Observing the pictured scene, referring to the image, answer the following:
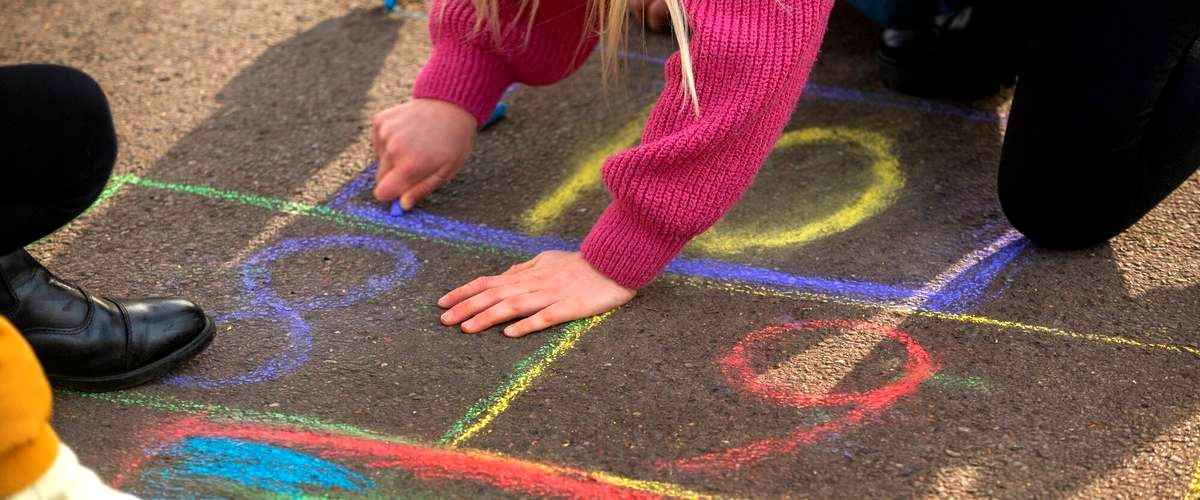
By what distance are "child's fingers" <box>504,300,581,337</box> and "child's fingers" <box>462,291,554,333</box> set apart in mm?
16

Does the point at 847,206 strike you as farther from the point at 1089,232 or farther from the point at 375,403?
the point at 375,403

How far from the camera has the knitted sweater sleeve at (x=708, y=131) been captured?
5.40 ft

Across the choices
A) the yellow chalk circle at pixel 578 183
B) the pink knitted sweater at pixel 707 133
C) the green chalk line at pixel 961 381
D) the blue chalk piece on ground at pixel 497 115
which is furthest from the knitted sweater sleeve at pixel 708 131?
the blue chalk piece on ground at pixel 497 115

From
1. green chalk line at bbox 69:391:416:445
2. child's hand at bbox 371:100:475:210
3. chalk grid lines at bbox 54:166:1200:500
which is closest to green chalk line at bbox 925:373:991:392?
chalk grid lines at bbox 54:166:1200:500

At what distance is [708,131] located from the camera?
5.46 ft

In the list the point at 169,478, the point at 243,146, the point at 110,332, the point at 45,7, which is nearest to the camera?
the point at 169,478

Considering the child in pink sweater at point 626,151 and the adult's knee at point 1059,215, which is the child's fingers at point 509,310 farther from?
the adult's knee at point 1059,215

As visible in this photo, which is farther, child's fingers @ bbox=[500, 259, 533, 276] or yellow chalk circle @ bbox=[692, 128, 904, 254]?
yellow chalk circle @ bbox=[692, 128, 904, 254]

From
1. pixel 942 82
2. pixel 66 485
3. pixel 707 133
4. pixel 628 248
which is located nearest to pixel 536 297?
pixel 628 248

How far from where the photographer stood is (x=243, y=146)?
235 centimetres

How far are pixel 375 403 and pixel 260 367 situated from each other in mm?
206

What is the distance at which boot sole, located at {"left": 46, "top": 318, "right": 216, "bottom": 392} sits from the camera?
1.60m

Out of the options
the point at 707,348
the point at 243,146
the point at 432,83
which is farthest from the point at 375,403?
the point at 243,146

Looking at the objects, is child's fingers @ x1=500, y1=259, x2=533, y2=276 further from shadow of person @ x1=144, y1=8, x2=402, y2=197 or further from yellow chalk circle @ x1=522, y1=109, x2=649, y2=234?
shadow of person @ x1=144, y1=8, x2=402, y2=197
